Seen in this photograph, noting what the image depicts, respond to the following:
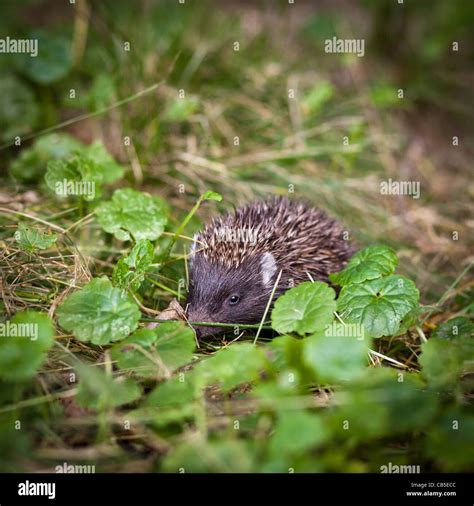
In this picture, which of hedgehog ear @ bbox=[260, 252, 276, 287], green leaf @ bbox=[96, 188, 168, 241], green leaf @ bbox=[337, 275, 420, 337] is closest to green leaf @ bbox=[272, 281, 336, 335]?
green leaf @ bbox=[337, 275, 420, 337]

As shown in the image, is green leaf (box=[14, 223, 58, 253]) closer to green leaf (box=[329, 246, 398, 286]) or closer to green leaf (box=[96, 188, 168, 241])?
green leaf (box=[96, 188, 168, 241])

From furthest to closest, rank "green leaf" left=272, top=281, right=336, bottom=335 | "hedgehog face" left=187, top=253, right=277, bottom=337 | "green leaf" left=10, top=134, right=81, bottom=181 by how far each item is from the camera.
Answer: "green leaf" left=10, top=134, right=81, bottom=181 < "hedgehog face" left=187, top=253, right=277, bottom=337 < "green leaf" left=272, top=281, right=336, bottom=335

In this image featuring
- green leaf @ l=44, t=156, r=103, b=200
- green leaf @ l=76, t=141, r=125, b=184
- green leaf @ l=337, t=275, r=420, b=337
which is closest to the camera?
green leaf @ l=337, t=275, r=420, b=337

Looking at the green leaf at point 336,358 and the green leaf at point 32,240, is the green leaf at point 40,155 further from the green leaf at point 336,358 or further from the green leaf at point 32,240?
the green leaf at point 336,358

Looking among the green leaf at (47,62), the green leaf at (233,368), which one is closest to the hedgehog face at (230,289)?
the green leaf at (233,368)

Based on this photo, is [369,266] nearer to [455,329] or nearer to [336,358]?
[455,329]

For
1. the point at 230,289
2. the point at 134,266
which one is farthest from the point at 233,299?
the point at 134,266
